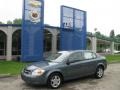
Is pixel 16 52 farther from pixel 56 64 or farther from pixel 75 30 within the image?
pixel 56 64

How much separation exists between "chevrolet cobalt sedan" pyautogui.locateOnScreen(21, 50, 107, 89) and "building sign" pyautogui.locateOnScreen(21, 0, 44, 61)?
10787 millimetres

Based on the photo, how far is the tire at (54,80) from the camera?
9266 millimetres

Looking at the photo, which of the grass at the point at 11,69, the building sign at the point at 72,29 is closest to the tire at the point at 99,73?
the grass at the point at 11,69

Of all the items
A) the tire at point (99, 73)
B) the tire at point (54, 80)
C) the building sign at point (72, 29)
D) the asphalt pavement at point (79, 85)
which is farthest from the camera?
the building sign at point (72, 29)

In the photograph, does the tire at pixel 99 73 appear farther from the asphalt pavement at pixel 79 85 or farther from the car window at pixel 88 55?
the car window at pixel 88 55

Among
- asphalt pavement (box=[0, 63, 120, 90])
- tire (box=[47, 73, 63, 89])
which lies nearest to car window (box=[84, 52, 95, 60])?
asphalt pavement (box=[0, 63, 120, 90])

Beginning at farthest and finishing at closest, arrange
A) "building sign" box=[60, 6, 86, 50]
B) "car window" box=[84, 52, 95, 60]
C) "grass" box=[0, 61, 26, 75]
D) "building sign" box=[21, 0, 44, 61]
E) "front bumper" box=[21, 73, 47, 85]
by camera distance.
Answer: "building sign" box=[60, 6, 86, 50]
"building sign" box=[21, 0, 44, 61]
"grass" box=[0, 61, 26, 75]
"car window" box=[84, 52, 95, 60]
"front bumper" box=[21, 73, 47, 85]

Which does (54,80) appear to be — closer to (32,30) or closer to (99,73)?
(99,73)

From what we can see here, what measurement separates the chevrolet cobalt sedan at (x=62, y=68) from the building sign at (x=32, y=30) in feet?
35.4

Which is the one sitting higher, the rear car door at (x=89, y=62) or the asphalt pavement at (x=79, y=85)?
the rear car door at (x=89, y=62)

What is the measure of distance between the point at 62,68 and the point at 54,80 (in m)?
0.64

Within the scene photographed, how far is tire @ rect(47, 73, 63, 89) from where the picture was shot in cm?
927

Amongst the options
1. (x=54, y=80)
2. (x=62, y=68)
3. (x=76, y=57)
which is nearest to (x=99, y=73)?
(x=76, y=57)

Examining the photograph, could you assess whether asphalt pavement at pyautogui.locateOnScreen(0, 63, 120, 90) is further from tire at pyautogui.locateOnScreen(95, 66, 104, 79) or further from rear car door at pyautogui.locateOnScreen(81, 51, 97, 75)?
rear car door at pyautogui.locateOnScreen(81, 51, 97, 75)
